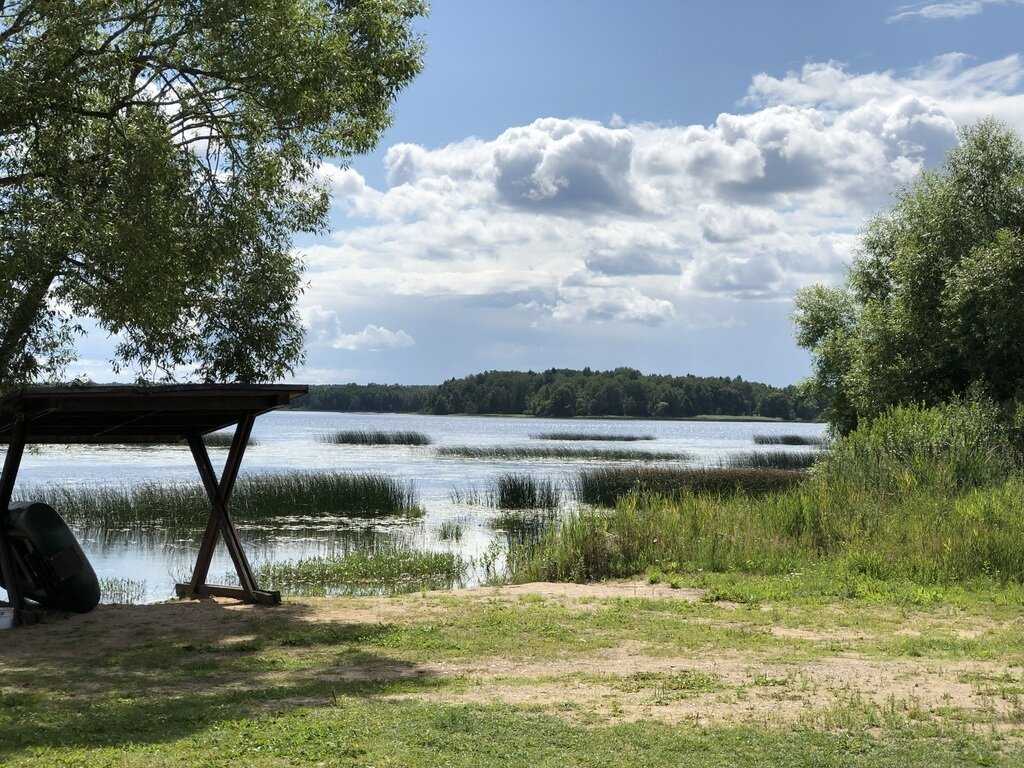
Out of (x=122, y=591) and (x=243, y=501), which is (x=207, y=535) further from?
(x=243, y=501)

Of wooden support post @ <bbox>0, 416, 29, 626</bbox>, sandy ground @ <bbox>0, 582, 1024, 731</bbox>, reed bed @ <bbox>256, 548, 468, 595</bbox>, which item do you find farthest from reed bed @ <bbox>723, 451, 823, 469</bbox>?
wooden support post @ <bbox>0, 416, 29, 626</bbox>

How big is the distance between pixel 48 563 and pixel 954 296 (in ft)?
81.2

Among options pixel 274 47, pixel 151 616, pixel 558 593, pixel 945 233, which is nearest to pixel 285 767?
pixel 151 616

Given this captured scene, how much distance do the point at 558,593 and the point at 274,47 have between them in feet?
25.5

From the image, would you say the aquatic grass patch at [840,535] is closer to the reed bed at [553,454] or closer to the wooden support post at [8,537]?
the wooden support post at [8,537]

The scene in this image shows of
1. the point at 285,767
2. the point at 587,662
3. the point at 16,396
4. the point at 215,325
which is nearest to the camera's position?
the point at 285,767

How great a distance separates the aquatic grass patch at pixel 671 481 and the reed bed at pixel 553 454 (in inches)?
467

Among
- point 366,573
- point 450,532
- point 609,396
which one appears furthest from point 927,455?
point 609,396

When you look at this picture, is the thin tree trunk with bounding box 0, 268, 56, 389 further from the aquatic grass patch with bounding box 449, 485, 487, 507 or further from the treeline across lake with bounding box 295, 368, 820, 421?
the treeline across lake with bounding box 295, 368, 820, 421

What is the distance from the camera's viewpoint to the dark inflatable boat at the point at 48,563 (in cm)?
1242

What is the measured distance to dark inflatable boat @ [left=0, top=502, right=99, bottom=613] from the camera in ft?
40.8

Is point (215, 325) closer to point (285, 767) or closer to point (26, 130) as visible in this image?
point (26, 130)

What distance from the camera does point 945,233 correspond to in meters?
31.7

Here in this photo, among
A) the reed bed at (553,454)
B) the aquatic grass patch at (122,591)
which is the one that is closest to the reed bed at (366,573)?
the aquatic grass patch at (122,591)
